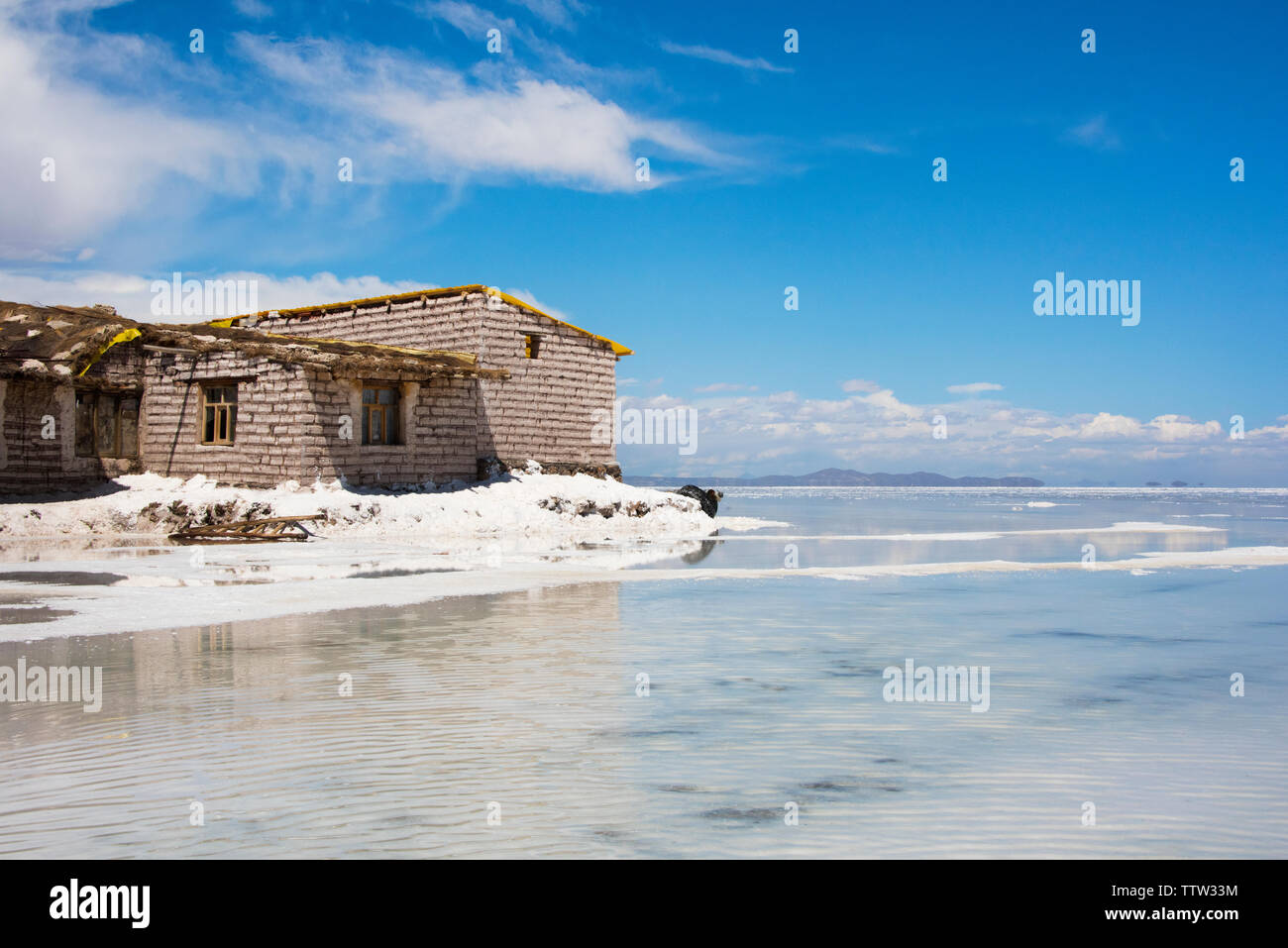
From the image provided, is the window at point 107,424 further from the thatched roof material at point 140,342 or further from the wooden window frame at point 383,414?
the wooden window frame at point 383,414

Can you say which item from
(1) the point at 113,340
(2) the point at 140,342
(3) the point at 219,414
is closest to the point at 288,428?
(3) the point at 219,414

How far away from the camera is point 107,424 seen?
942 inches

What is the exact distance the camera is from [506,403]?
27469 mm

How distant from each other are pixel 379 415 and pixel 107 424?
6662 millimetres

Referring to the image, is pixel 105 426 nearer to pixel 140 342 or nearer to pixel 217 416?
pixel 140 342

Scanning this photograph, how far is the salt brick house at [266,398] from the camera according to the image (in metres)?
22.2

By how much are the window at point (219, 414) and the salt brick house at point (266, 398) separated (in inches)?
1.3

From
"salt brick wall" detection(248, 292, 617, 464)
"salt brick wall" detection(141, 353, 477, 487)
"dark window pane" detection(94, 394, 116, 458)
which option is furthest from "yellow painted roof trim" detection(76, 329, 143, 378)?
"salt brick wall" detection(248, 292, 617, 464)

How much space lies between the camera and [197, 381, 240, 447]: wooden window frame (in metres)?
23.2

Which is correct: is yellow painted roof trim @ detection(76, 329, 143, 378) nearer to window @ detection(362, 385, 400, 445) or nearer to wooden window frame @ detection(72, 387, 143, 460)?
wooden window frame @ detection(72, 387, 143, 460)

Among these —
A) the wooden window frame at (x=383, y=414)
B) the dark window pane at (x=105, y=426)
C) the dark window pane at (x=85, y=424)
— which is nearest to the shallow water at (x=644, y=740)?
the wooden window frame at (x=383, y=414)

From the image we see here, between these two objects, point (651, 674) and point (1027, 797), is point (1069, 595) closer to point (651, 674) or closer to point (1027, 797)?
point (651, 674)

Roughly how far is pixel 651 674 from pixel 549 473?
2089 cm

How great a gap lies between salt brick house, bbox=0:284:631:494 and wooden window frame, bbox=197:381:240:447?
0.11ft
